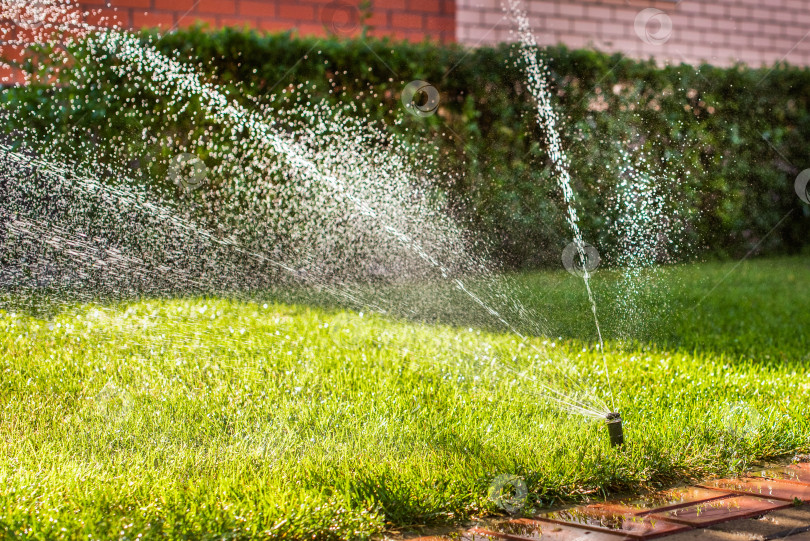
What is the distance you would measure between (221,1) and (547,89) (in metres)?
3.13

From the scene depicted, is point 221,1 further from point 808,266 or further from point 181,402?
point 808,266

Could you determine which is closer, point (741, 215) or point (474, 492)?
point (474, 492)

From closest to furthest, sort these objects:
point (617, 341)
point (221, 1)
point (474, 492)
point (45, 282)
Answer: point (474, 492)
point (617, 341)
point (45, 282)
point (221, 1)

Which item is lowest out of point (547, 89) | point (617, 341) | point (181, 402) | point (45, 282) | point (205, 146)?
point (181, 402)

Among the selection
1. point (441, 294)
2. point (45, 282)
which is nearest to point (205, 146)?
point (45, 282)

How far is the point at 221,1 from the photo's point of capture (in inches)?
335

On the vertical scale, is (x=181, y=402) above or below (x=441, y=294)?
below

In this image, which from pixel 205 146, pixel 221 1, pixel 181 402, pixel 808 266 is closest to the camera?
pixel 181 402
